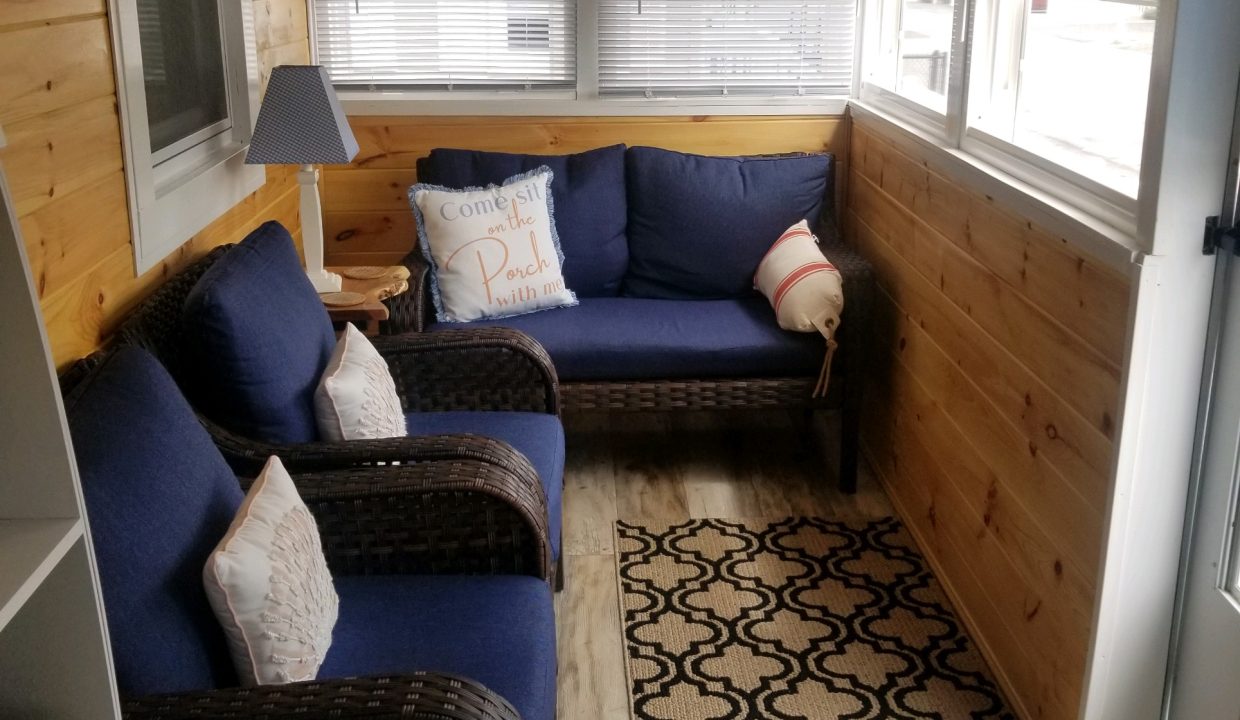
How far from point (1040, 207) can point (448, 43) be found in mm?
2296

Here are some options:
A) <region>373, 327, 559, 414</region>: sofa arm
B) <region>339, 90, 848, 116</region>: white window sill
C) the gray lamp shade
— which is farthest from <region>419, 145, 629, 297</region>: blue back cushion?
<region>373, 327, 559, 414</region>: sofa arm

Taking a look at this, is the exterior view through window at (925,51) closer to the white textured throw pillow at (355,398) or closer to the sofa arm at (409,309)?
the sofa arm at (409,309)

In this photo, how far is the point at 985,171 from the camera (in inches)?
102

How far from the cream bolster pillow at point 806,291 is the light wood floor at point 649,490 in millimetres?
356

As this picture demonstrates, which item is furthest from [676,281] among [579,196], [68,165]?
[68,165]

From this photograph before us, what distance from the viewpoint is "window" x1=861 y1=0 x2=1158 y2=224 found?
2.10 m

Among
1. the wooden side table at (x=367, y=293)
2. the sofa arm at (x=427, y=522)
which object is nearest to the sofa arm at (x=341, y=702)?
the sofa arm at (x=427, y=522)

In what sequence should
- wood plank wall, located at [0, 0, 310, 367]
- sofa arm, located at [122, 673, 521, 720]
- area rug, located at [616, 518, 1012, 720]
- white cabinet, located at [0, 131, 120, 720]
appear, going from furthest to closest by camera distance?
area rug, located at [616, 518, 1012, 720] → wood plank wall, located at [0, 0, 310, 367] → sofa arm, located at [122, 673, 521, 720] → white cabinet, located at [0, 131, 120, 720]

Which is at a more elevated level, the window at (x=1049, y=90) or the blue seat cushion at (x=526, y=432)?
the window at (x=1049, y=90)

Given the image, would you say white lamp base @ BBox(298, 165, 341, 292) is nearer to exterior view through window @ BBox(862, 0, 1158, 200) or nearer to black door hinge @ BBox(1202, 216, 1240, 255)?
exterior view through window @ BBox(862, 0, 1158, 200)

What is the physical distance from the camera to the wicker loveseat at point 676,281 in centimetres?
336

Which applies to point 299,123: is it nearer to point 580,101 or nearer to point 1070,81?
point 580,101

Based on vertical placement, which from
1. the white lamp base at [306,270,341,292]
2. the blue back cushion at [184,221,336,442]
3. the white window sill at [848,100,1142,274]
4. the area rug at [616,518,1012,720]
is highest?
the white window sill at [848,100,1142,274]

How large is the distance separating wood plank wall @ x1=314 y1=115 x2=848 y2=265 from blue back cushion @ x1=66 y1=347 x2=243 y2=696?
2.24m
